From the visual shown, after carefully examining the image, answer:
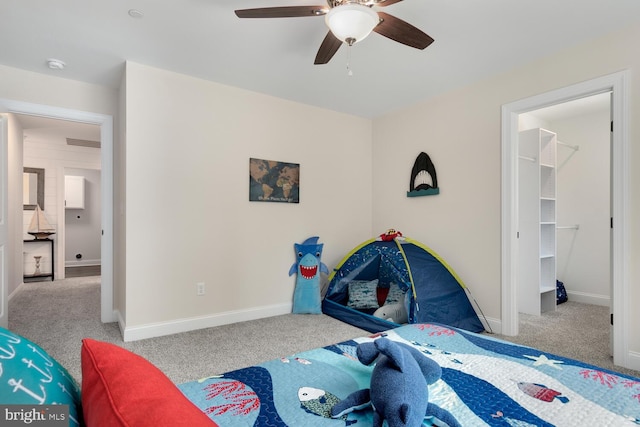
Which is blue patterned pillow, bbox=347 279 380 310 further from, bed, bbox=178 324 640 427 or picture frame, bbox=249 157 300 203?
bed, bbox=178 324 640 427

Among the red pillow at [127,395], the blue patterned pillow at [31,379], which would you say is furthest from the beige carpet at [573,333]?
the blue patterned pillow at [31,379]

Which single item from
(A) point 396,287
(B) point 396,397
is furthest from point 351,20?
(A) point 396,287

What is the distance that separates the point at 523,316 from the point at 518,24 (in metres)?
2.99

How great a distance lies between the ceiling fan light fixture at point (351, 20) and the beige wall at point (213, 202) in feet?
6.63

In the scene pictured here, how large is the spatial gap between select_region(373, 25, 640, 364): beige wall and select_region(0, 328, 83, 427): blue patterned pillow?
3276mm

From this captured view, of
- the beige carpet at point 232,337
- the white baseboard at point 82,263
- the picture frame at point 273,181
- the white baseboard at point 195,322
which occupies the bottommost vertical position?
the white baseboard at point 82,263

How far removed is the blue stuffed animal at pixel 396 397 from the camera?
87 cm

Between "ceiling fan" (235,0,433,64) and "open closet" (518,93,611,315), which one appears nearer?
"ceiling fan" (235,0,433,64)

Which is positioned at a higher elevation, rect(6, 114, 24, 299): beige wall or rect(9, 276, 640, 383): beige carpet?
rect(6, 114, 24, 299): beige wall

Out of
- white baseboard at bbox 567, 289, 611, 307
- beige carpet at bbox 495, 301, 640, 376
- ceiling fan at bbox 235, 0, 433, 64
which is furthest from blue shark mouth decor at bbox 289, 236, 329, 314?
white baseboard at bbox 567, 289, 611, 307

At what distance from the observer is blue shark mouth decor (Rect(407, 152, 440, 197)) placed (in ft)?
12.6

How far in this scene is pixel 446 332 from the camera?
168cm

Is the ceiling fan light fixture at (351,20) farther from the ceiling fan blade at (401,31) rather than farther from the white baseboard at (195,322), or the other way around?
the white baseboard at (195,322)

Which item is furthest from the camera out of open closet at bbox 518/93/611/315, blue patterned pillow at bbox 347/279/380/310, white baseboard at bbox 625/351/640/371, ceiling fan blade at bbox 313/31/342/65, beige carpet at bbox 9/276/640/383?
open closet at bbox 518/93/611/315
